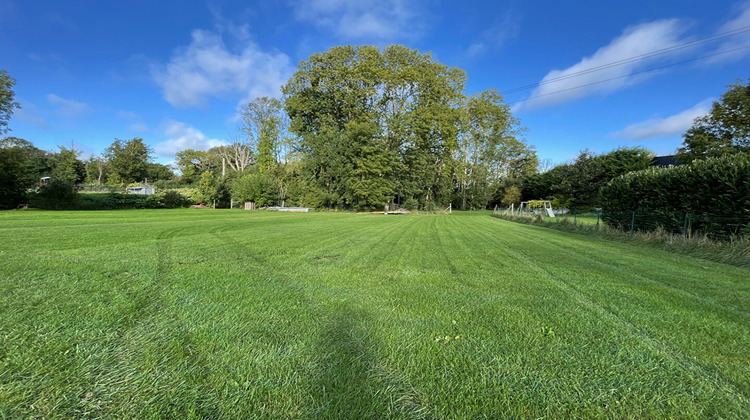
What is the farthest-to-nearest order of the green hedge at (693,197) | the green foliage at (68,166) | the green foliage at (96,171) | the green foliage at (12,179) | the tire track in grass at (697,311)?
1. the green foliage at (96,171)
2. the green foliage at (68,166)
3. the green foliage at (12,179)
4. the green hedge at (693,197)
5. the tire track in grass at (697,311)

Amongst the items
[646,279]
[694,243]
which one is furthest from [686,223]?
[646,279]

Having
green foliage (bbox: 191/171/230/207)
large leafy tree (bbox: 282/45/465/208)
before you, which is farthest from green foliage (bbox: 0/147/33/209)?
large leafy tree (bbox: 282/45/465/208)

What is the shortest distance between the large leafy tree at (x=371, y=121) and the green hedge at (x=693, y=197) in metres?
20.7

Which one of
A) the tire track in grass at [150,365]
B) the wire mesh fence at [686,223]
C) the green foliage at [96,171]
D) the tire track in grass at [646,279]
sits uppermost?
the green foliage at [96,171]

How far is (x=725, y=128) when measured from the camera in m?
23.0

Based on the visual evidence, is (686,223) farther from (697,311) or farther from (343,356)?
(343,356)

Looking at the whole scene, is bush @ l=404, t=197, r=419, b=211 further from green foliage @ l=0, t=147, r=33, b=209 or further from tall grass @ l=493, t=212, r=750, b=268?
green foliage @ l=0, t=147, r=33, b=209

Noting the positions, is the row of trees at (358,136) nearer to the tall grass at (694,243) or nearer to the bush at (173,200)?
the bush at (173,200)

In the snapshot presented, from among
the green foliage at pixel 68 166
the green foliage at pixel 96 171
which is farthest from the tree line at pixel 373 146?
the green foliage at pixel 96 171

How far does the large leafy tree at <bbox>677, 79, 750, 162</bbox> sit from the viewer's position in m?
21.9

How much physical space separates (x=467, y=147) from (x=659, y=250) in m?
35.4

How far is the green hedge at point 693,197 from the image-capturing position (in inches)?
290

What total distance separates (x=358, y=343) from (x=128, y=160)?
65.6 metres

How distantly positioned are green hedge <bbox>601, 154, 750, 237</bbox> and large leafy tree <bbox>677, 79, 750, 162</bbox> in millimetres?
19261
